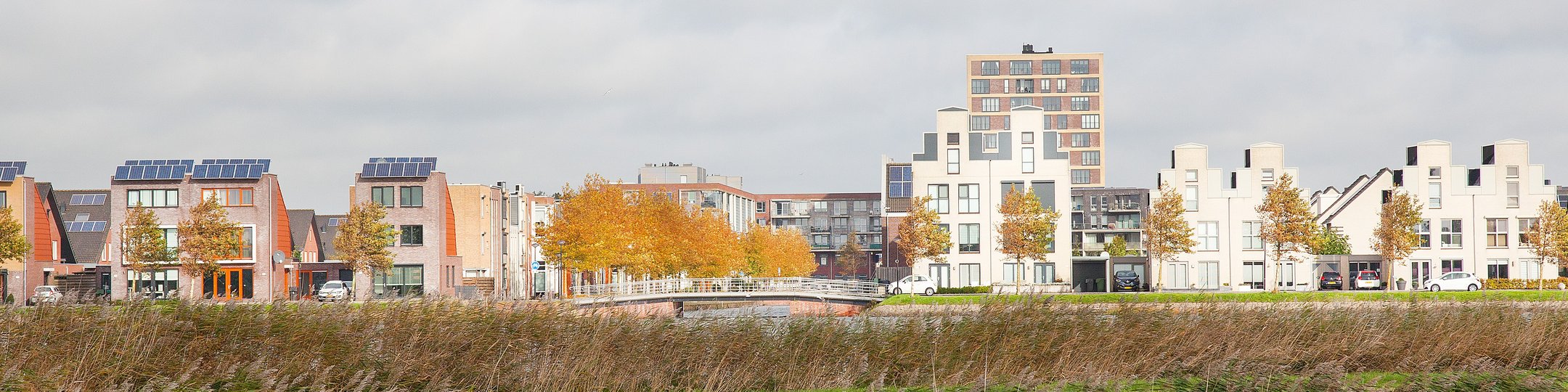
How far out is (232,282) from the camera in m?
60.4

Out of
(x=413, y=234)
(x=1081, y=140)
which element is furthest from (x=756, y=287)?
(x=1081, y=140)

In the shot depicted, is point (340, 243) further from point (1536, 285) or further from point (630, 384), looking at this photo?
point (1536, 285)

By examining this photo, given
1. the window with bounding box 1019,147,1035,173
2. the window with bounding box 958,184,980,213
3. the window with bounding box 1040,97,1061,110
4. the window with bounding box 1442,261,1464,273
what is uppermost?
the window with bounding box 1040,97,1061,110

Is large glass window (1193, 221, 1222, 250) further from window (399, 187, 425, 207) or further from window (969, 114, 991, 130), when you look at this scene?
window (969, 114, 991, 130)

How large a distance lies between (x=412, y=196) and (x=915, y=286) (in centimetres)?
2465

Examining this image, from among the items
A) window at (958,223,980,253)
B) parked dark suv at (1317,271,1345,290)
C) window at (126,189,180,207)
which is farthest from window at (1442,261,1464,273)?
window at (126,189,180,207)

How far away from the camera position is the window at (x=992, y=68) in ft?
403

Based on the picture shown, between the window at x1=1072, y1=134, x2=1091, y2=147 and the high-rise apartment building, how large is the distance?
0.07 meters

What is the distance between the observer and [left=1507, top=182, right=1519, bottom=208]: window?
64250mm

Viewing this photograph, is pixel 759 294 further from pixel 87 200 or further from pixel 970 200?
pixel 87 200

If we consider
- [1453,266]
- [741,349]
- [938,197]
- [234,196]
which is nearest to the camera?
[741,349]

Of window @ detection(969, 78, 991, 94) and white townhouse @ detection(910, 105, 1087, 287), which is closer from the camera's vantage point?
white townhouse @ detection(910, 105, 1087, 287)

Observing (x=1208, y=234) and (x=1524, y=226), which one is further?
(x=1208, y=234)

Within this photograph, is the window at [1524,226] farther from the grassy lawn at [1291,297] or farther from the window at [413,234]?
the window at [413,234]
